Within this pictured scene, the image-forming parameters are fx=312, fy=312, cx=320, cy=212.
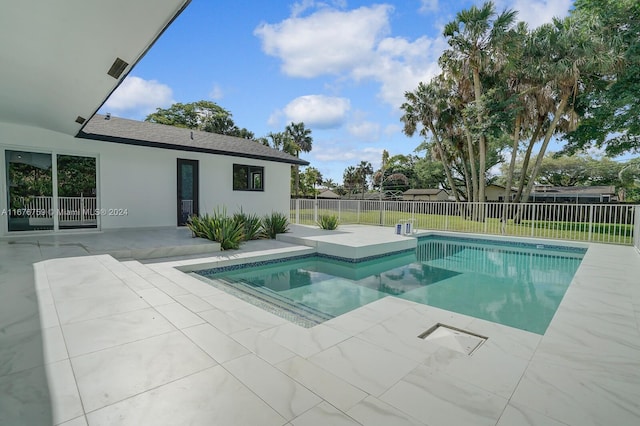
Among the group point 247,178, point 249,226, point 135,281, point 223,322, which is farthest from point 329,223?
point 223,322

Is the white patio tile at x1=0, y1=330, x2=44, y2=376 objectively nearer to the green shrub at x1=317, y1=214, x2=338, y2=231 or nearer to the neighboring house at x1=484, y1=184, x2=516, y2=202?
the green shrub at x1=317, y1=214, x2=338, y2=231

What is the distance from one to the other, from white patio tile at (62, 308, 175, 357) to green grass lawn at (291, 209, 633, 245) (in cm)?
1097

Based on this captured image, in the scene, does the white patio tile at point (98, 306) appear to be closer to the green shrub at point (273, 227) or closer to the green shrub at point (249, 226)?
the green shrub at point (249, 226)

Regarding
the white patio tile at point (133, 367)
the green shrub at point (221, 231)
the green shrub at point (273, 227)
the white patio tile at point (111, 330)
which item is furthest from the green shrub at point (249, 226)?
the white patio tile at point (133, 367)

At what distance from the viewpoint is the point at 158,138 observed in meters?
9.45

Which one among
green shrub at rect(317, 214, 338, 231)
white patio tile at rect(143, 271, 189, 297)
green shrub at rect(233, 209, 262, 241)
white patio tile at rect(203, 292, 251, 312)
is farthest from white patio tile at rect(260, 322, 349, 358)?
green shrub at rect(317, 214, 338, 231)

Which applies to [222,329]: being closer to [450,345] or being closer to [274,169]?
[450,345]

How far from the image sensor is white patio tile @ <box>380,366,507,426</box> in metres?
1.79

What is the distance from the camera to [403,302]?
13.5 ft

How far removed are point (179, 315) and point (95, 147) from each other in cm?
759

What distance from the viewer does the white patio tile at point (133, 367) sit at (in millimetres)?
1884

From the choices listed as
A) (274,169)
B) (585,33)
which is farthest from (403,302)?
(585,33)

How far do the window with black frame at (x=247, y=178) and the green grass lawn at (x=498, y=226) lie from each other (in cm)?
281

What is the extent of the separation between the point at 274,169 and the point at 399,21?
6730 mm
